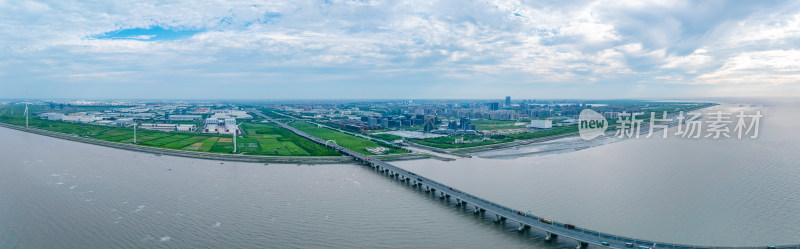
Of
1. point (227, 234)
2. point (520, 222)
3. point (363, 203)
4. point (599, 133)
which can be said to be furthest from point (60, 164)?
point (599, 133)

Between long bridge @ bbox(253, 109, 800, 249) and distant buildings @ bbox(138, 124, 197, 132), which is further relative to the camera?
distant buildings @ bbox(138, 124, 197, 132)

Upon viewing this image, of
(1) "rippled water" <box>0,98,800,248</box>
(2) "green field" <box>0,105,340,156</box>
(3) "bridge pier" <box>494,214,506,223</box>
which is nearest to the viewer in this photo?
(1) "rippled water" <box>0,98,800,248</box>

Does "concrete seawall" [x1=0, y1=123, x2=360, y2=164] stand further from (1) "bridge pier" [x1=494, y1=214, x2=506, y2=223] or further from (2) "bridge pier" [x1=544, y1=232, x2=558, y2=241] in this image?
(2) "bridge pier" [x1=544, y1=232, x2=558, y2=241]

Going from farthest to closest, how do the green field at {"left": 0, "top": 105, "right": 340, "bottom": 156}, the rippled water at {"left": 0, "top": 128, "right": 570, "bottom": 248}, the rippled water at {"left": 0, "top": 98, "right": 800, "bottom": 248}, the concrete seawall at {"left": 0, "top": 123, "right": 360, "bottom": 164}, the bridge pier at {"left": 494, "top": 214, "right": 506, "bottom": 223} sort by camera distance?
1. the green field at {"left": 0, "top": 105, "right": 340, "bottom": 156}
2. the concrete seawall at {"left": 0, "top": 123, "right": 360, "bottom": 164}
3. the bridge pier at {"left": 494, "top": 214, "right": 506, "bottom": 223}
4. the rippled water at {"left": 0, "top": 98, "right": 800, "bottom": 248}
5. the rippled water at {"left": 0, "top": 128, "right": 570, "bottom": 248}

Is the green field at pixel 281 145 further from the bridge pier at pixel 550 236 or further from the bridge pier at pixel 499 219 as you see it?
the bridge pier at pixel 550 236

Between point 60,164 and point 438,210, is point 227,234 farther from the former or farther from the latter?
point 60,164

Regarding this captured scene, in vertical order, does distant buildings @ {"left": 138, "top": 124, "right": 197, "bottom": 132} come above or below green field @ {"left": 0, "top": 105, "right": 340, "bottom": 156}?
above

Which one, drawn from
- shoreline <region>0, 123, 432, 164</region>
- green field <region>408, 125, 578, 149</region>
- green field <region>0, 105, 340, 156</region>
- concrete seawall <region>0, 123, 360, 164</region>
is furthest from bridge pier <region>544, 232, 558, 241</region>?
green field <region>408, 125, 578, 149</region>

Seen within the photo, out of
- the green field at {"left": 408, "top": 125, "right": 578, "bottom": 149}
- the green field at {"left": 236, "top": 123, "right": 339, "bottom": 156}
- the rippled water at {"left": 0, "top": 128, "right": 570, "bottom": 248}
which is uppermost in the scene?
the green field at {"left": 408, "top": 125, "right": 578, "bottom": 149}

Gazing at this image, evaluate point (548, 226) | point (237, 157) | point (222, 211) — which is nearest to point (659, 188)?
point (548, 226)
